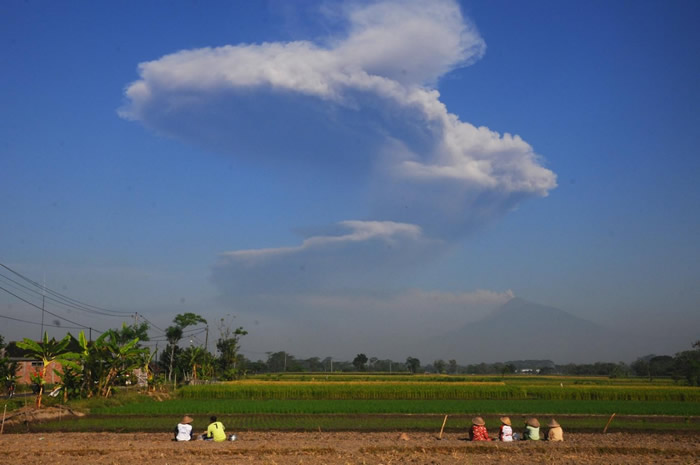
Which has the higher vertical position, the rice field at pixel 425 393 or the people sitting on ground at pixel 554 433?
the people sitting on ground at pixel 554 433

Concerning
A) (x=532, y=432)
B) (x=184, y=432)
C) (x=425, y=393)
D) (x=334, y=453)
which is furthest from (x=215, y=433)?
(x=425, y=393)

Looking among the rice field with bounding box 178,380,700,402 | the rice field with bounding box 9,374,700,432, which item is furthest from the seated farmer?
the rice field with bounding box 178,380,700,402

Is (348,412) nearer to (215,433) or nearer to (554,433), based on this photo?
(215,433)

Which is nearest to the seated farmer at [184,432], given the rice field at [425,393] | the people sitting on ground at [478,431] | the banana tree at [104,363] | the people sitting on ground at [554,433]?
the people sitting on ground at [478,431]

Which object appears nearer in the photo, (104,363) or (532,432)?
(532,432)

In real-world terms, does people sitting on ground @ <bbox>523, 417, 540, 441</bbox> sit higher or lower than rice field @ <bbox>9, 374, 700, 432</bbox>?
higher

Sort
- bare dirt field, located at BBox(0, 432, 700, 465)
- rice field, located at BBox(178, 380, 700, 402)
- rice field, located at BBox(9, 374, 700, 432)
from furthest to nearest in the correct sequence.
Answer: rice field, located at BBox(178, 380, 700, 402) → rice field, located at BBox(9, 374, 700, 432) → bare dirt field, located at BBox(0, 432, 700, 465)

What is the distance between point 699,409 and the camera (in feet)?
94.1

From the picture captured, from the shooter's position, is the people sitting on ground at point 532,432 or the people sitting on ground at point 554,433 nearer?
the people sitting on ground at point 554,433

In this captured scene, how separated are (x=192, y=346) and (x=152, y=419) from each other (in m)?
35.7

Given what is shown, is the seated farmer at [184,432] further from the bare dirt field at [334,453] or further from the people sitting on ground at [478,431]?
the people sitting on ground at [478,431]

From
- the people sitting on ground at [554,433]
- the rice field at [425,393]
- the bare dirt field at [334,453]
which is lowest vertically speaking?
the rice field at [425,393]

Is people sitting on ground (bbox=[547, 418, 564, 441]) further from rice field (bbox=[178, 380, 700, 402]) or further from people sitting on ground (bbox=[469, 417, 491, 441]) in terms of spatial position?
rice field (bbox=[178, 380, 700, 402])

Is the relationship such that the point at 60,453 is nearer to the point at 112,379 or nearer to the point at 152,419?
the point at 152,419
